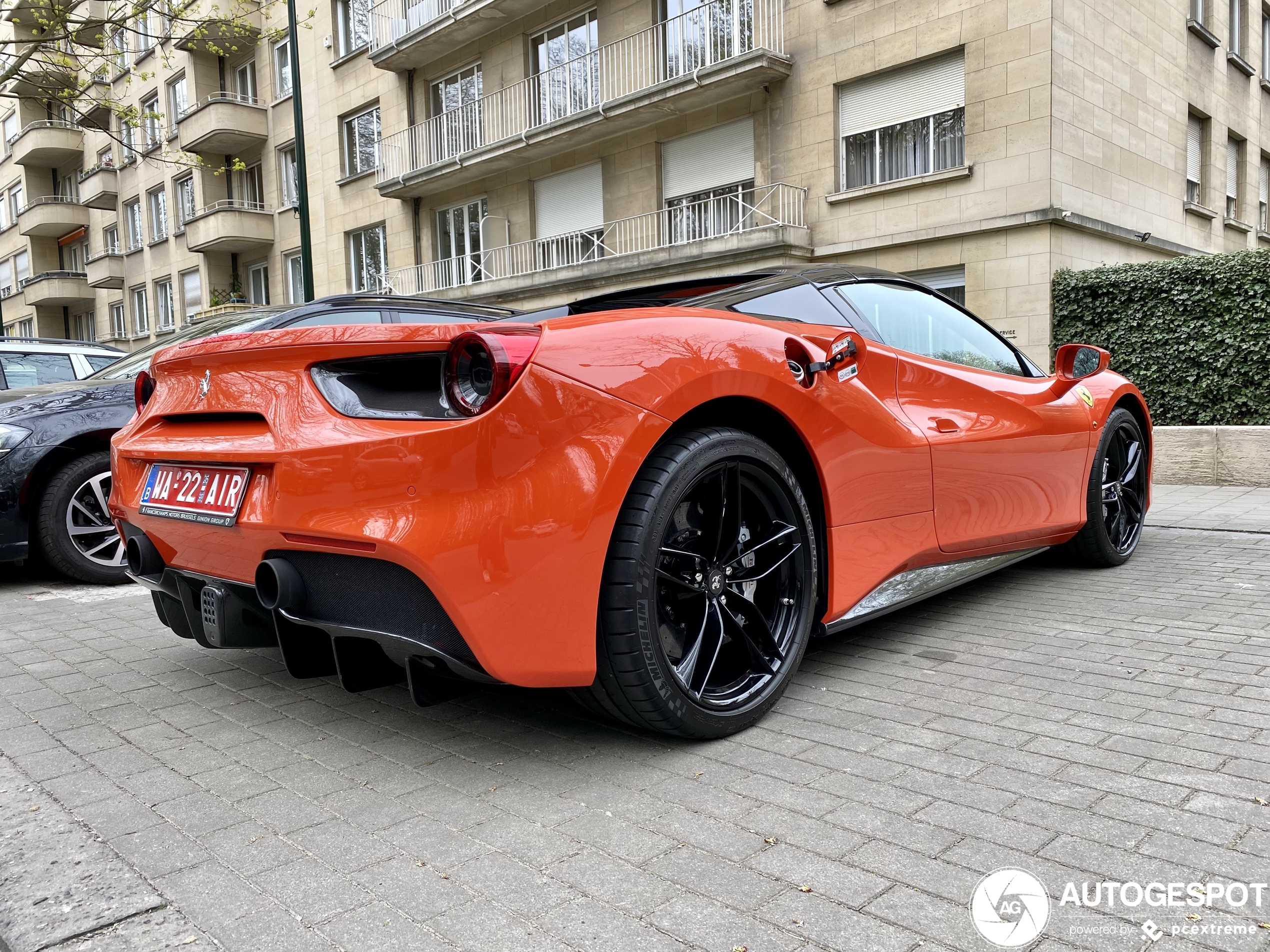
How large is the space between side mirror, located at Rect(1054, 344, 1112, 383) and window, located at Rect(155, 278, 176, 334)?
32.8m

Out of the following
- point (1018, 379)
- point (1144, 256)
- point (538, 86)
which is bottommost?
point (1018, 379)

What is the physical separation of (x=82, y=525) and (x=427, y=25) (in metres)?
18.6

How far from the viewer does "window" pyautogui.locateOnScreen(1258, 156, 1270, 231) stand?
1939 cm

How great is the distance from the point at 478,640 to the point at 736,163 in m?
15.6

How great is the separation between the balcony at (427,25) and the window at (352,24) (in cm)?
55

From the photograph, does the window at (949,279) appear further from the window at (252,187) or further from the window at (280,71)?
the window at (252,187)

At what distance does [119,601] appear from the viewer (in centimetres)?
494

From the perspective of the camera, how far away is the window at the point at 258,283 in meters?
28.6

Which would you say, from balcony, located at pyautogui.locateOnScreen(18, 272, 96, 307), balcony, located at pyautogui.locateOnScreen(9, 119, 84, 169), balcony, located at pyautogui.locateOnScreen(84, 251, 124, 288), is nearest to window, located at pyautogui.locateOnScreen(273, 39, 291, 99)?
balcony, located at pyautogui.locateOnScreen(84, 251, 124, 288)

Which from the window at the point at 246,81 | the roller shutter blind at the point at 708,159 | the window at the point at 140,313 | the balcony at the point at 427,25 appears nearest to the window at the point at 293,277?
the window at the point at 246,81

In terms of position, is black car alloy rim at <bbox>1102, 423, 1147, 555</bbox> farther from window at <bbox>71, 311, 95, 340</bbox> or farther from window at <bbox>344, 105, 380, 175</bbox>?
window at <bbox>71, 311, 95, 340</bbox>

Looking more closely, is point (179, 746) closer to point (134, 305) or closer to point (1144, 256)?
point (1144, 256)

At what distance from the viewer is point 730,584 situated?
8.78 feet

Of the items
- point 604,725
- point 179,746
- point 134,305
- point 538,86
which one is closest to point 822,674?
point 604,725
